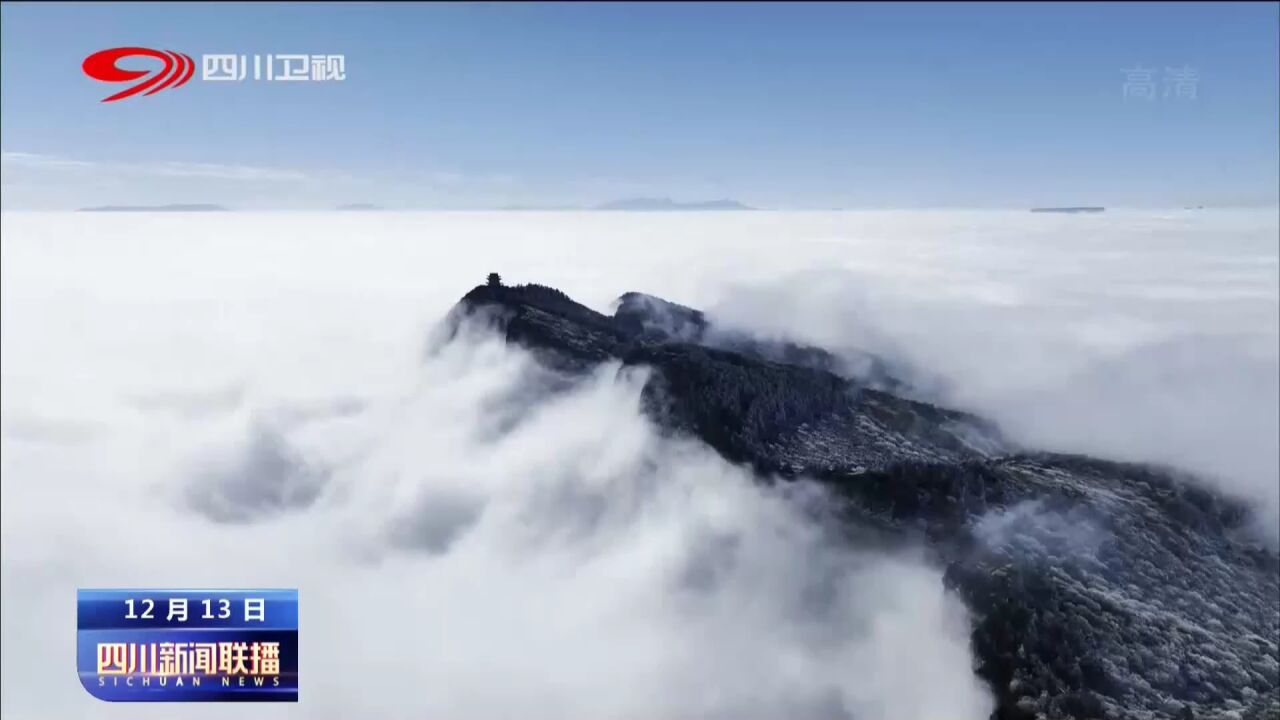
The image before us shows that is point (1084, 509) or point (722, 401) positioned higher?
point (722, 401)

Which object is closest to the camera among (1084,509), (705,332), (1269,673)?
(1269,673)

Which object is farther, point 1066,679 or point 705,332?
point 705,332

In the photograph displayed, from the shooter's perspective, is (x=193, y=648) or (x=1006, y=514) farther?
(x=1006, y=514)

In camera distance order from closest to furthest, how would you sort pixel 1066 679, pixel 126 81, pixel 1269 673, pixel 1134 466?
pixel 126 81, pixel 1066 679, pixel 1269 673, pixel 1134 466

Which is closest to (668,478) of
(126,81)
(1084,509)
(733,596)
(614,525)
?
(614,525)

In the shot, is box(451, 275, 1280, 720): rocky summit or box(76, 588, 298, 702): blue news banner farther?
box(451, 275, 1280, 720): rocky summit

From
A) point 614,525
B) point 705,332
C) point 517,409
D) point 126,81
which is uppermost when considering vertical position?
point 126,81

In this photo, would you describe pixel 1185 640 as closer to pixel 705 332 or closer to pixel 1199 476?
pixel 1199 476

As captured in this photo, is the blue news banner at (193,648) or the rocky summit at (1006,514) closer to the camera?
the blue news banner at (193,648)
